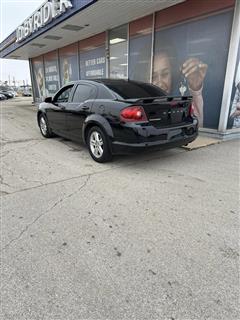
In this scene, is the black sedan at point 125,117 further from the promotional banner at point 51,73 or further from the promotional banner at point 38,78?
the promotional banner at point 38,78

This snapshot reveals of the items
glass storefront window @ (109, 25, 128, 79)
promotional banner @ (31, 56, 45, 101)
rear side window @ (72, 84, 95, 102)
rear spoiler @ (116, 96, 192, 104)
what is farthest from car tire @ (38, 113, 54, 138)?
promotional banner @ (31, 56, 45, 101)

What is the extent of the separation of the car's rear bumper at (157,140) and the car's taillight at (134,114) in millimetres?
208

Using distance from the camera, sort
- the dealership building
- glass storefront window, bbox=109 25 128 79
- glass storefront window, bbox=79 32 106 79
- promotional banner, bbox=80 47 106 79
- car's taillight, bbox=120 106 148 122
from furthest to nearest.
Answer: promotional banner, bbox=80 47 106 79 → glass storefront window, bbox=79 32 106 79 → glass storefront window, bbox=109 25 128 79 → the dealership building → car's taillight, bbox=120 106 148 122

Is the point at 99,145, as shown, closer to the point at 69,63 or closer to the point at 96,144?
the point at 96,144

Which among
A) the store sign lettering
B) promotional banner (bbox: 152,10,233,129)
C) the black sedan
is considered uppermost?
the store sign lettering

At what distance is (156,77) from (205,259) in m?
6.84

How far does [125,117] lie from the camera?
3838 millimetres

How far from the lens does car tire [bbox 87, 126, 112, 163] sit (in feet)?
14.0

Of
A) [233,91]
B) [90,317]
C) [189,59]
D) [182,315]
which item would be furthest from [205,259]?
[189,59]

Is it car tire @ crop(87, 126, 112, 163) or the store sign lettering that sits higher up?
the store sign lettering

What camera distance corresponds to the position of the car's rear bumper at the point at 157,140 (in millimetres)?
3848

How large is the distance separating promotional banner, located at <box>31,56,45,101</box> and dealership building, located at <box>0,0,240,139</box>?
5.99 metres

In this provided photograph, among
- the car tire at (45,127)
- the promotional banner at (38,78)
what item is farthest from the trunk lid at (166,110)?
the promotional banner at (38,78)

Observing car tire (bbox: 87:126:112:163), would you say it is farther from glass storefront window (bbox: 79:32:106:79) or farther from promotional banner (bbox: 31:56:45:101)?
promotional banner (bbox: 31:56:45:101)
